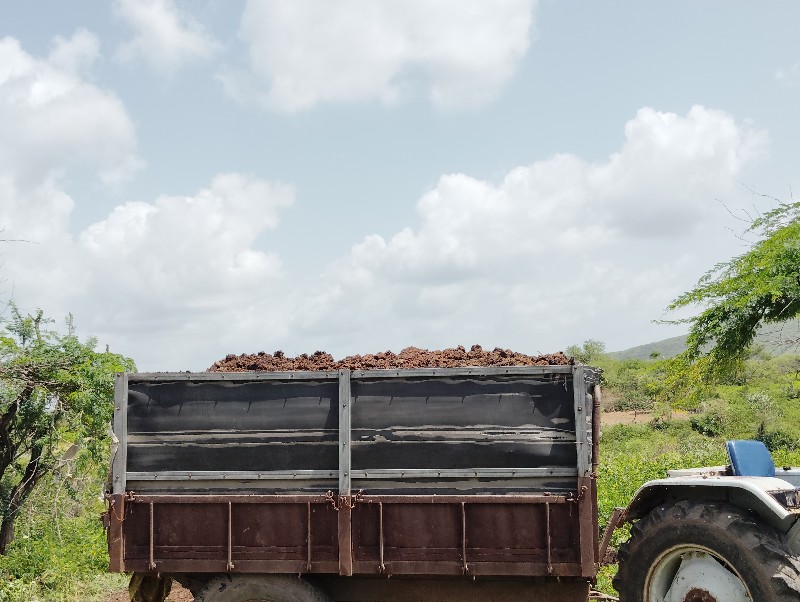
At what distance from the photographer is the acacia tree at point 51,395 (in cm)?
1224

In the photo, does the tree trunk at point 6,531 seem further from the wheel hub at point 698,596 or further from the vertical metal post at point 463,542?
the wheel hub at point 698,596

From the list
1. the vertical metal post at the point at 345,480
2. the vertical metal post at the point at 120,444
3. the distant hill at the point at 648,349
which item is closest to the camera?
the vertical metal post at the point at 345,480

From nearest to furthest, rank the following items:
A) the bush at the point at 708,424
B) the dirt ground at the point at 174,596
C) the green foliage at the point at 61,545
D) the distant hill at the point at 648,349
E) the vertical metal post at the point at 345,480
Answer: the vertical metal post at the point at 345,480 < the dirt ground at the point at 174,596 < the green foliage at the point at 61,545 < the bush at the point at 708,424 < the distant hill at the point at 648,349

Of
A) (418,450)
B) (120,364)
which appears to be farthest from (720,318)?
(418,450)

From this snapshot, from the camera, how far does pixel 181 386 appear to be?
17.3 ft

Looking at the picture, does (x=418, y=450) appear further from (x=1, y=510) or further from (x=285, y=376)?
(x=1, y=510)

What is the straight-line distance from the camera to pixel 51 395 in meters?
12.5

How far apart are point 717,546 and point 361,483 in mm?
2354

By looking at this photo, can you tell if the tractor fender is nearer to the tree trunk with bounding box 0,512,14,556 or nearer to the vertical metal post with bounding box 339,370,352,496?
the vertical metal post with bounding box 339,370,352,496

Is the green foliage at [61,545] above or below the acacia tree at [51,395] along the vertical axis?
below

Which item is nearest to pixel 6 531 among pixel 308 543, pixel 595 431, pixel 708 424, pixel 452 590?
pixel 308 543

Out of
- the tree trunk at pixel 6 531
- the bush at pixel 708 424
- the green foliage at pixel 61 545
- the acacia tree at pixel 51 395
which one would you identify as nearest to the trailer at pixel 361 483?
the green foliage at pixel 61 545

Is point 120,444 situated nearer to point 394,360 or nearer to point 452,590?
point 394,360

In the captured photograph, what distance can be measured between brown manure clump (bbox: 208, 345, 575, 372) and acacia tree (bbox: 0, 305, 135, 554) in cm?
737
